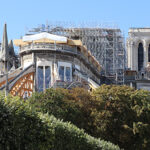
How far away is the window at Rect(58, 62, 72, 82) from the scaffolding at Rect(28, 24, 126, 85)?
2179 cm

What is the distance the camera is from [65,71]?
72250mm

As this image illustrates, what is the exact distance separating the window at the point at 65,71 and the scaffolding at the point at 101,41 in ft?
71.5

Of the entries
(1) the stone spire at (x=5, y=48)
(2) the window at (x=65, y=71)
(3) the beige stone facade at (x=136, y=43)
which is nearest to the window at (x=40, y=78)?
(2) the window at (x=65, y=71)

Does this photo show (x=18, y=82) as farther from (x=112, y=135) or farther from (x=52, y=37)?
(x=112, y=135)

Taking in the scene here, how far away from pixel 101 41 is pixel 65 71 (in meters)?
25.4

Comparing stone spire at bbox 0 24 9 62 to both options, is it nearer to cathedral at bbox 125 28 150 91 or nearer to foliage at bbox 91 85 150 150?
foliage at bbox 91 85 150 150

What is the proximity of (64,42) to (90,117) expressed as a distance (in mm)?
23192

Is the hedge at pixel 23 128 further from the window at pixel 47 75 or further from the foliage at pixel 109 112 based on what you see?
the window at pixel 47 75

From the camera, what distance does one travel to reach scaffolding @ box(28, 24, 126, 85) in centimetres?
9562

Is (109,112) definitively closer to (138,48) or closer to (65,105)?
(65,105)

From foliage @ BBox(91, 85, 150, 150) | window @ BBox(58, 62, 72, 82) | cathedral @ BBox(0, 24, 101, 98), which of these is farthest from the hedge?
window @ BBox(58, 62, 72, 82)

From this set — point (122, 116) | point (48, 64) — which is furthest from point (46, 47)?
point (122, 116)

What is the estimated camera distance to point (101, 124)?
49.4m

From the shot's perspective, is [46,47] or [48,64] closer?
[46,47]
